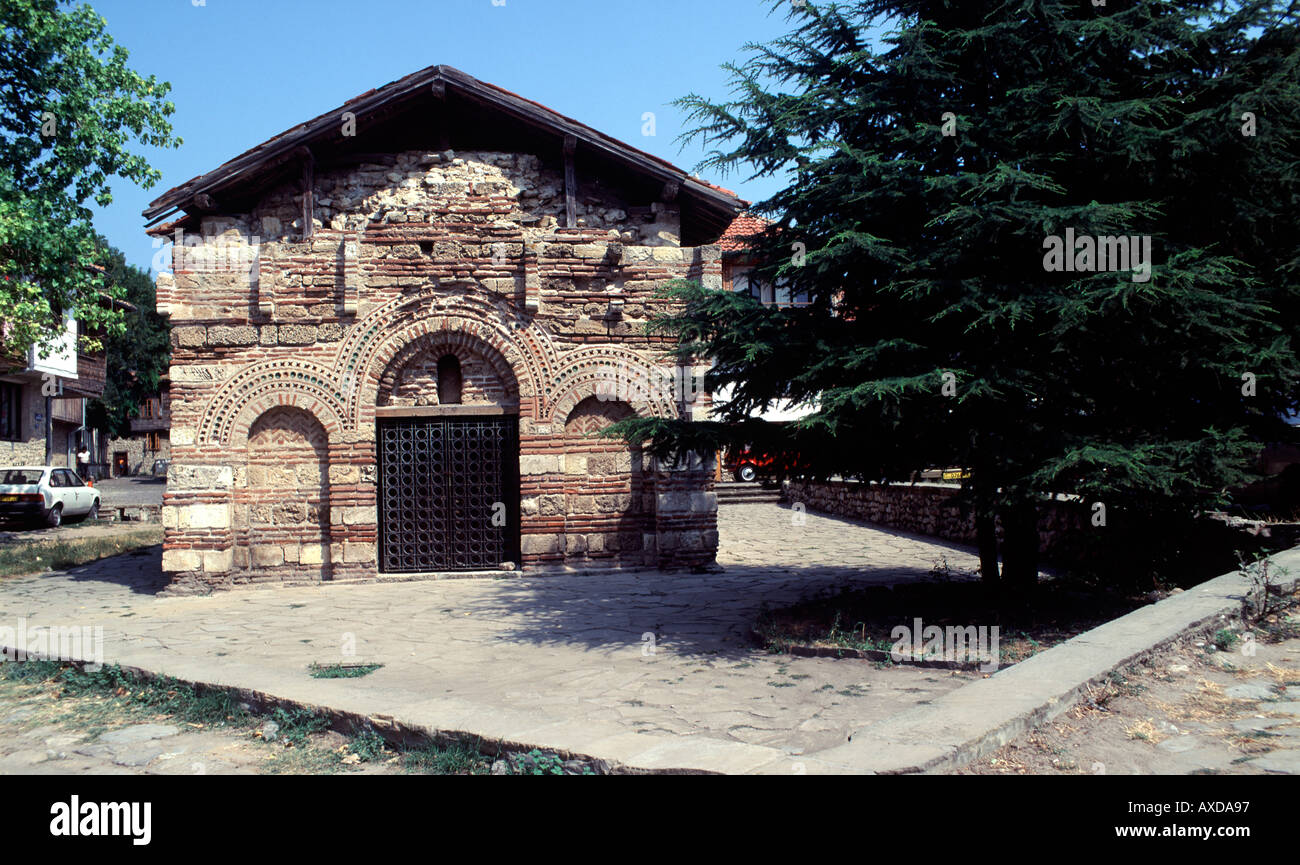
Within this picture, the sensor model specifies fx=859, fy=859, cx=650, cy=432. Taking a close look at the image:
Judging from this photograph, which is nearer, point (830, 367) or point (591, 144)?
point (830, 367)

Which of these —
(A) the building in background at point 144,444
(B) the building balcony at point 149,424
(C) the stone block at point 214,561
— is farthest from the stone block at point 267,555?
(B) the building balcony at point 149,424

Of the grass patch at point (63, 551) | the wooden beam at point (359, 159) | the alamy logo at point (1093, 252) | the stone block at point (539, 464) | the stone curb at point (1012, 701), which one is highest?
the wooden beam at point (359, 159)

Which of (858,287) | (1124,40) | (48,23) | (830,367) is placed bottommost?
(830,367)

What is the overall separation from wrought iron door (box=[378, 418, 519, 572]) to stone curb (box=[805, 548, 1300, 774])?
7612 millimetres

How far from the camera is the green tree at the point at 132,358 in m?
41.9

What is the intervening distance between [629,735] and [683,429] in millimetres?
3459

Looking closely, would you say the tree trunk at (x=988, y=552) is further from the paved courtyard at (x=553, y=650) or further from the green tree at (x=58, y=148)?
the green tree at (x=58, y=148)

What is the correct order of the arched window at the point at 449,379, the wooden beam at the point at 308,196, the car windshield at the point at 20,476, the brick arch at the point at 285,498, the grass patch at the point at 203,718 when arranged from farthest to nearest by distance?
the car windshield at the point at 20,476, the arched window at the point at 449,379, the wooden beam at the point at 308,196, the brick arch at the point at 285,498, the grass patch at the point at 203,718

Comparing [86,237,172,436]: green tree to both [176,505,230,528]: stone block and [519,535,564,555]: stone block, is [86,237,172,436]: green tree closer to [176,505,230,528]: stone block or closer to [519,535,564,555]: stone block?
[176,505,230,528]: stone block

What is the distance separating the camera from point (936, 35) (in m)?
6.73

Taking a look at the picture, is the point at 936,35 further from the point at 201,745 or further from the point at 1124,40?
the point at 201,745

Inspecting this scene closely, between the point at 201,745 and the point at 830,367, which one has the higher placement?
the point at 830,367
